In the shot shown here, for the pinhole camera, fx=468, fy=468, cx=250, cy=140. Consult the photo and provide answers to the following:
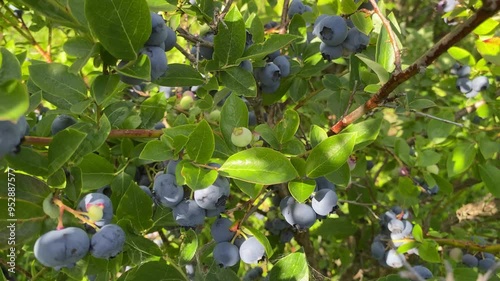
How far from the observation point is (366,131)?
1088mm

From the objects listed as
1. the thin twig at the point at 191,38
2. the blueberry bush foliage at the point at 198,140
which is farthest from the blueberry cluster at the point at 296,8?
the thin twig at the point at 191,38

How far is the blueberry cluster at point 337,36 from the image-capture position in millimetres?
1341

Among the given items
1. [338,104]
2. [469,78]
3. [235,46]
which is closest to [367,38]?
[338,104]

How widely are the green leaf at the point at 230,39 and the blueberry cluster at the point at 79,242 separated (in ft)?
1.51

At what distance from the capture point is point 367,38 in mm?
1412

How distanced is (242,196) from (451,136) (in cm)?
91

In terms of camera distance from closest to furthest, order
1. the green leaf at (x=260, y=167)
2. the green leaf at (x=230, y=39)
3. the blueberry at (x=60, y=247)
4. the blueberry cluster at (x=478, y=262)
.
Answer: the blueberry at (x=60, y=247)
the green leaf at (x=260, y=167)
the green leaf at (x=230, y=39)
the blueberry cluster at (x=478, y=262)

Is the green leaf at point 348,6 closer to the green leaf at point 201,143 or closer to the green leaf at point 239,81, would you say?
the green leaf at point 239,81

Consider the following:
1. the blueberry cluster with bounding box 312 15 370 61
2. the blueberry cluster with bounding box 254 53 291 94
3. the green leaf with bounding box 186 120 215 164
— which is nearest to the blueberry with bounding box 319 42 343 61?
the blueberry cluster with bounding box 312 15 370 61

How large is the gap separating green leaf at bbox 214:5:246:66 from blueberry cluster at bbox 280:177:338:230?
40 centimetres

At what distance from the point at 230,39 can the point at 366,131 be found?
0.40m

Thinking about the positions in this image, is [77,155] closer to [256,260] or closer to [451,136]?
[256,260]

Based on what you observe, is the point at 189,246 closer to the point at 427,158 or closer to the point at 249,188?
the point at 249,188

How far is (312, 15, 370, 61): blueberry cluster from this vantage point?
4.40 feet
